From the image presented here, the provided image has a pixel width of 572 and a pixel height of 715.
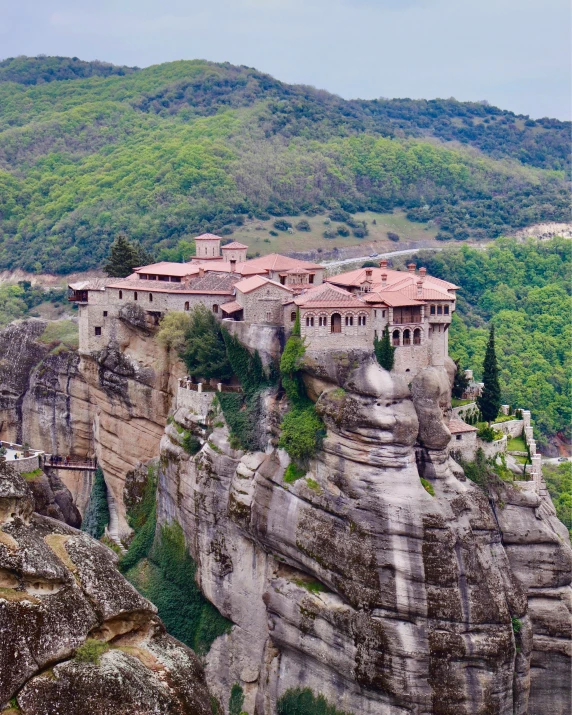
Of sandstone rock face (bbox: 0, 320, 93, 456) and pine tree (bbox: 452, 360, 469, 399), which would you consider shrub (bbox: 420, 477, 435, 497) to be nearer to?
pine tree (bbox: 452, 360, 469, 399)

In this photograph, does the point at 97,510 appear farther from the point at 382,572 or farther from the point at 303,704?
the point at 382,572

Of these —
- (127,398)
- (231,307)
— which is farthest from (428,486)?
(127,398)

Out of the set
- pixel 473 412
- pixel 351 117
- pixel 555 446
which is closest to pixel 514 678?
pixel 473 412

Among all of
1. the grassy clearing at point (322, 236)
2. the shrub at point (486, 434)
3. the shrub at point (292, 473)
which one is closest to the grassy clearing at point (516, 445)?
the shrub at point (486, 434)

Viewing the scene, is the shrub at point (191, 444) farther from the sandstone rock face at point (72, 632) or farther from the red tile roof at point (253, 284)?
the sandstone rock face at point (72, 632)

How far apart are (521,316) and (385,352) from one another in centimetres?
4571

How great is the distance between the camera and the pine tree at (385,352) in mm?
47094

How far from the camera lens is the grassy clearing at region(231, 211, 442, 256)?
3661 inches

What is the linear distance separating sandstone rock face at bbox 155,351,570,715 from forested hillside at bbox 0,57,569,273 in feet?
154

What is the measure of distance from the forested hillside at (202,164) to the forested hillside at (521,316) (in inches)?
358

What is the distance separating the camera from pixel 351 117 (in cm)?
14012

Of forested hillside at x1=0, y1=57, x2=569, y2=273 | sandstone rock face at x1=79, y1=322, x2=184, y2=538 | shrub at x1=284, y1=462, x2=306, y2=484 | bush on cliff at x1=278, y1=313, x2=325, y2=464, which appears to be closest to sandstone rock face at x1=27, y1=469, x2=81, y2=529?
sandstone rock face at x1=79, y1=322, x2=184, y2=538

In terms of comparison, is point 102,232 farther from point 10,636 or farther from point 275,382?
point 10,636

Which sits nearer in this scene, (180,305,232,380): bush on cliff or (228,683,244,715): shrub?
(228,683,244,715): shrub
